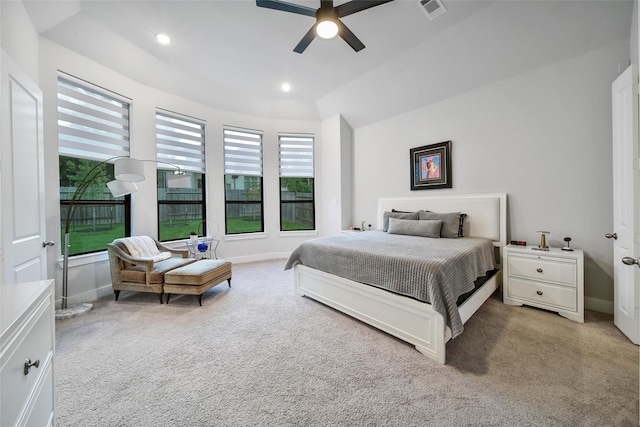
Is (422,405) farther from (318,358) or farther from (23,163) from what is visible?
(23,163)

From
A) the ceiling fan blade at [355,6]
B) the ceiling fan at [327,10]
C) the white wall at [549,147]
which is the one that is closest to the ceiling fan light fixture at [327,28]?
the ceiling fan at [327,10]

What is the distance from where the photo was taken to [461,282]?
2.11 meters

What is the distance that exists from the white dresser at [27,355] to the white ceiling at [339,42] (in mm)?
3055

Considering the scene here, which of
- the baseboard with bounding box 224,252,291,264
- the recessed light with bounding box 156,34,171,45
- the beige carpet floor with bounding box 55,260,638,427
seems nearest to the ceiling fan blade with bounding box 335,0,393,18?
the recessed light with bounding box 156,34,171,45

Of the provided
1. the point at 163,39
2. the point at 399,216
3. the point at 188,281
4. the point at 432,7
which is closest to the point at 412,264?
the point at 399,216

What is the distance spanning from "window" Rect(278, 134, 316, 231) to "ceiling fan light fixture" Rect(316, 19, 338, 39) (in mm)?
3062

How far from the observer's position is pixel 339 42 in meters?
3.24

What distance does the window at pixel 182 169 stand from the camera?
4125 millimetres

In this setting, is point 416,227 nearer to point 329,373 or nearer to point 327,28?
point 329,373

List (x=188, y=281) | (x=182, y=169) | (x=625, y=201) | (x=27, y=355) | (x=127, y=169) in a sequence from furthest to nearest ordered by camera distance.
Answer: (x=182, y=169) < (x=188, y=281) < (x=127, y=169) < (x=625, y=201) < (x=27, y=355)

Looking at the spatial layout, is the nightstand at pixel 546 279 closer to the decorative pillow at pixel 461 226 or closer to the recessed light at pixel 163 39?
the decorative pillow at pixel 461 226

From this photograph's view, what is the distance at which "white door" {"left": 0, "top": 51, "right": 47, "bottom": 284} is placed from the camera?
1.74 metres

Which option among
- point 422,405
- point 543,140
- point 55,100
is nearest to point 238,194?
point 55,100

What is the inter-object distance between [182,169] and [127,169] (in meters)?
1.67
